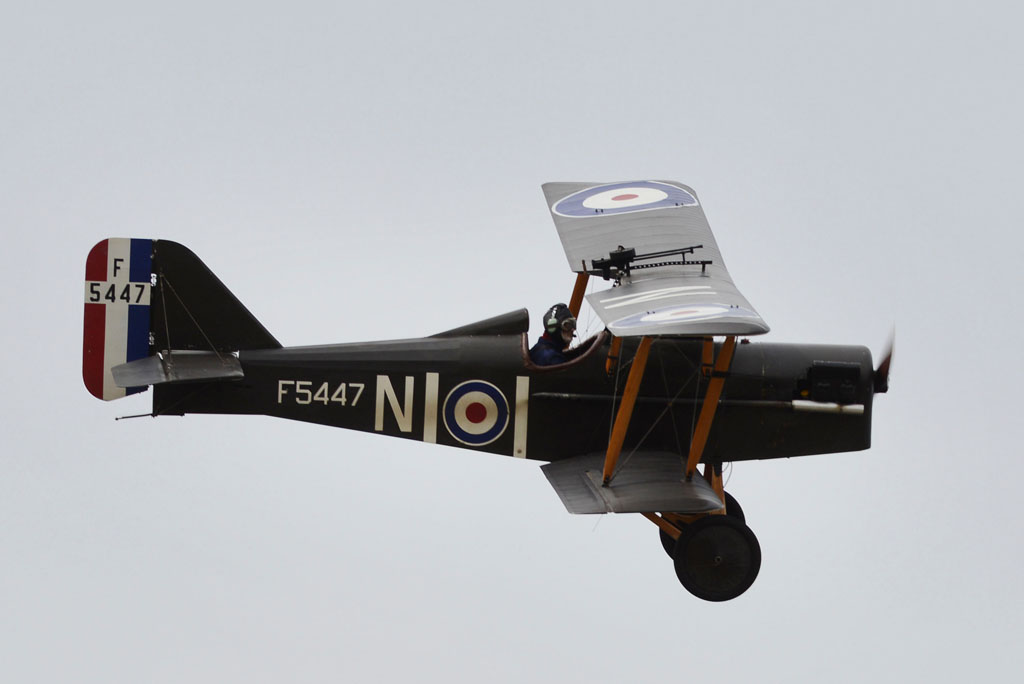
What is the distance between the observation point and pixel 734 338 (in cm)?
1073

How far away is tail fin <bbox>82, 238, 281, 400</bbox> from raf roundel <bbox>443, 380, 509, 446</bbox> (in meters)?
1.45

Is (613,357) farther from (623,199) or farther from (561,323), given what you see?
(623,199)

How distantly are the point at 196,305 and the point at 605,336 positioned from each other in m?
2.80

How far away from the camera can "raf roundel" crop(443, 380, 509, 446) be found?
1145 cm

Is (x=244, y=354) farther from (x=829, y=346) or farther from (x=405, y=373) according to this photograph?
(x=829, y=346)

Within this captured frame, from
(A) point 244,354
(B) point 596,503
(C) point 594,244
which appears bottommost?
(B) point 596,503

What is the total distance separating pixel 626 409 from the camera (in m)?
10.8

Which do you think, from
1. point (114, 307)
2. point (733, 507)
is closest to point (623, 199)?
point (733, 507)

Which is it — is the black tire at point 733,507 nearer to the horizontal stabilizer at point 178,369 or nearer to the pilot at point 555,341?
the pilot at point 555,341

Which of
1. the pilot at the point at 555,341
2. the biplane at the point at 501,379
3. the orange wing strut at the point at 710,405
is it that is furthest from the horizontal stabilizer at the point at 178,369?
the orange wing strut at the point at 710,405

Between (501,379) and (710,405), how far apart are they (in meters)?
1.45

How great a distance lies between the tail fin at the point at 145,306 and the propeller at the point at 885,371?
422 centimetres

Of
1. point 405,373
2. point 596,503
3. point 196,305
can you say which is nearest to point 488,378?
point 405,373

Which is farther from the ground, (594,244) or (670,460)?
(594,244)
